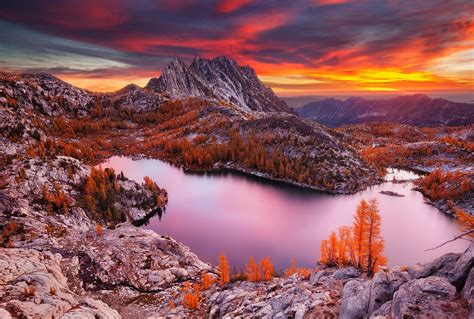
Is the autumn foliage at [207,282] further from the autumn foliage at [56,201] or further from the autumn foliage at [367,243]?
the autumn foliage at [56,201]

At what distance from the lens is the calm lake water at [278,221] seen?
88.1 meters

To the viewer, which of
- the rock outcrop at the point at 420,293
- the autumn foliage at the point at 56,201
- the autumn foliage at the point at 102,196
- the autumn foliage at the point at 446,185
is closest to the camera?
the rock outcrop at the point at 420,293

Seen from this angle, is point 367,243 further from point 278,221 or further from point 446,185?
point 446,185

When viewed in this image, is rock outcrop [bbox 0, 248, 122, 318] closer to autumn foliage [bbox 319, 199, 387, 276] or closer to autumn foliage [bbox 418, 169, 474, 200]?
autumn foliage [bbox 319, 199, 387, 276]

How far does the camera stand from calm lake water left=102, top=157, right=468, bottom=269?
88062 millimetres

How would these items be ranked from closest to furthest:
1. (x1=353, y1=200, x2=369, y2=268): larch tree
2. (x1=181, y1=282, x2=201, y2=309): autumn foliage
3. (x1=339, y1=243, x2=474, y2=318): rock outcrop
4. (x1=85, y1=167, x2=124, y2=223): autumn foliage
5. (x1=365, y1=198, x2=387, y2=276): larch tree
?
(x1=339, y1=243, x2=474, y2=318): rock outcrop → (x1=365, y1=198, x2=387, y2=276): larch tree → (x1=353, y1=200, x2=369, y2=268): larch tree → (x1=181, y1=282, x2=201, y2=309): autumn foliage → (x1=85, y1=167, x2=124, y2=223): autumn foliage

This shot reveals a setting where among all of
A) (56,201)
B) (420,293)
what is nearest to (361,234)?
(420,293)

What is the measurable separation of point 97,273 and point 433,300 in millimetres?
50574

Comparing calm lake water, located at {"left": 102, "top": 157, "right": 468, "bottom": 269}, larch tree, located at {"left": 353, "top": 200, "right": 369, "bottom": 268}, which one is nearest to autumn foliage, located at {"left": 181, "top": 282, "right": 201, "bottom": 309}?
larch tree, located at {"left": 353, "top": 200, "right": 369, "bottom": 268}

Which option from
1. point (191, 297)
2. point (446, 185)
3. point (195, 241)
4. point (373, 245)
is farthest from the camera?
point (446, 185)

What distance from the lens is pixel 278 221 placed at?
369ft

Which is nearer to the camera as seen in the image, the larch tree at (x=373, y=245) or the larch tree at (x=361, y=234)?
the larch tree at (x=373, y=245)

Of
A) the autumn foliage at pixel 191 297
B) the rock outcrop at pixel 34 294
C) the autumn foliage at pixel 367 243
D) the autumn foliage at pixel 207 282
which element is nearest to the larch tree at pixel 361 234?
the autumn foliage at pixel 367 243

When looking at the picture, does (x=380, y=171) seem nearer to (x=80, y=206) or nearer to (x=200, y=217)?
(x=200, y=217)
